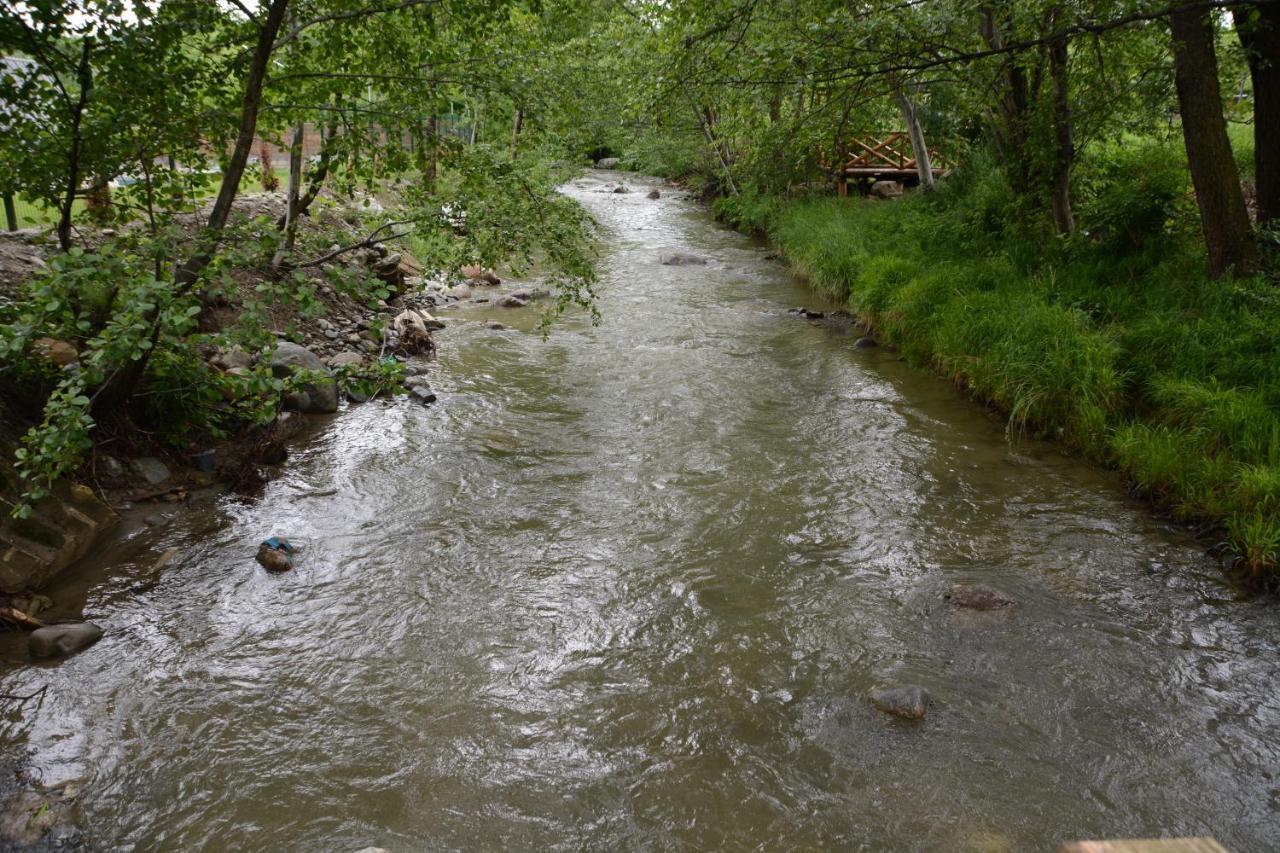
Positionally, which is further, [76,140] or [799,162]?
[799,162]

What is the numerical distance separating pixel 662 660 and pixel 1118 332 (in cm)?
676

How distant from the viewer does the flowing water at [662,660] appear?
4.12m

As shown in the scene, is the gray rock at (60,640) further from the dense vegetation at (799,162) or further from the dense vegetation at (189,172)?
the dense vegetation at (799,162)

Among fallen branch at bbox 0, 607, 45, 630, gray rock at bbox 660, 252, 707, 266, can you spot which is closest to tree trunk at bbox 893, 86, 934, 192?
gray rock at bbox 660, 252, 707, 266

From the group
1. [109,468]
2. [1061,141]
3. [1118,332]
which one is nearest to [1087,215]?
[1061,141]

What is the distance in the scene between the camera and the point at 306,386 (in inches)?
353

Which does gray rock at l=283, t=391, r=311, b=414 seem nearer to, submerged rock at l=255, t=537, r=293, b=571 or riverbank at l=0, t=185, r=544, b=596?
riverbank at l=0, t=185, r=544, b=596

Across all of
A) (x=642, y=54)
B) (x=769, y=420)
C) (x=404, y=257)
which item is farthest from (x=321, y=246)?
(x=404, y=257)

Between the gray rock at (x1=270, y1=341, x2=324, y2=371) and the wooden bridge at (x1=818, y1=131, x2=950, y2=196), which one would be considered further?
the wooden bridge at (x1=818, y1=131, x2=950, y2=196)

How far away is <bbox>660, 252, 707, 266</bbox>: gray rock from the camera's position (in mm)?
18797

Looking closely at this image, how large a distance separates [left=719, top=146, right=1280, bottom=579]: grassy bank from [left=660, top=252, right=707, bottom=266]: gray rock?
4.78 metres

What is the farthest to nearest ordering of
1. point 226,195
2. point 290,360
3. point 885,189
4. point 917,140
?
1. point 885,189
2. point 917,140
3. point 290,360
4. point 226,195

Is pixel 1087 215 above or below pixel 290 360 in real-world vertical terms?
above

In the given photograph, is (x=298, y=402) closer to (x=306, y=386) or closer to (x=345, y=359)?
(x=306, y=386)
